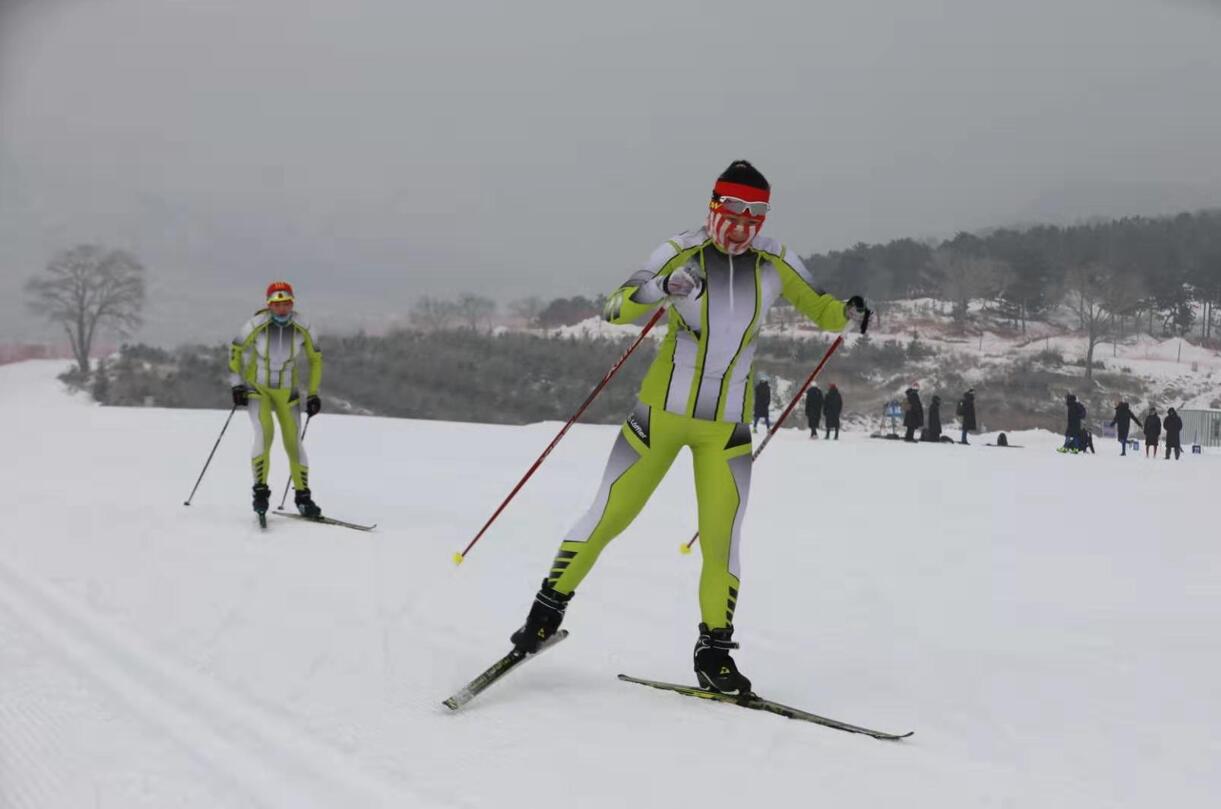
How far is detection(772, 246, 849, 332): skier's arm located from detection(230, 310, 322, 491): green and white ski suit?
560 centimetres

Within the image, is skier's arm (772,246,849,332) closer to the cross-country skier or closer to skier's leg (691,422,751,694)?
the cross-country skier

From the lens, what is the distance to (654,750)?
3242mm

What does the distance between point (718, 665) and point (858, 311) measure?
1501 mm

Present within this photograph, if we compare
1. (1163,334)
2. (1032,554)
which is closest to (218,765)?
(1032,554)

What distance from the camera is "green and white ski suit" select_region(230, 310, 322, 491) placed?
8391mm

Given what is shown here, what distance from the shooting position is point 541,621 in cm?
397

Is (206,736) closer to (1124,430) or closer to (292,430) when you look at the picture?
(292,430)

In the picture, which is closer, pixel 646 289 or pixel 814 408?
pixel 646 289

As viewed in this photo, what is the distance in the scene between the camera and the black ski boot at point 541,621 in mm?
3922

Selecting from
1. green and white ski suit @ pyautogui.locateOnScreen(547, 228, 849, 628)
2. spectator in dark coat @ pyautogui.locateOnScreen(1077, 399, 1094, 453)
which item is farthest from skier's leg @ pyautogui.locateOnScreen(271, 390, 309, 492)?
spectator in dark coat @ pyautogui.locateOnScreen(1077, 399, 1094, 453)

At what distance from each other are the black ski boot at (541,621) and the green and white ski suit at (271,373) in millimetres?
5069

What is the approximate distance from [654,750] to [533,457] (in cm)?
1340

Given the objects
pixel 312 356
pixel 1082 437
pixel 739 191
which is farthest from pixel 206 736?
pixel 1082 437

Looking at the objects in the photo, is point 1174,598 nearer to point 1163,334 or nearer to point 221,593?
point 221,593
